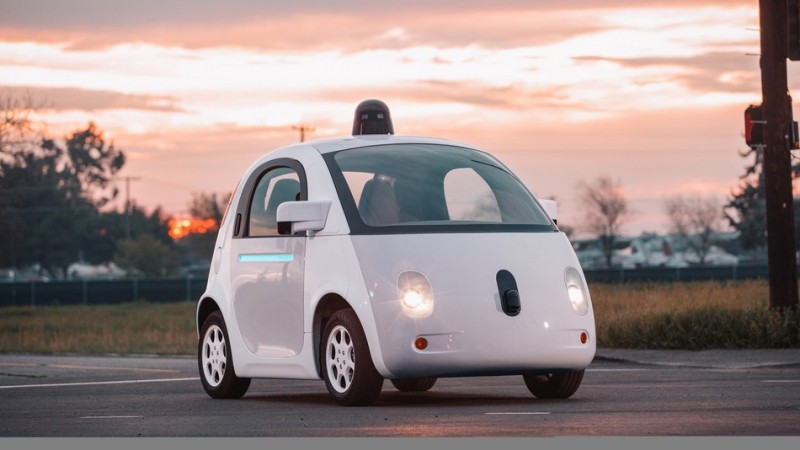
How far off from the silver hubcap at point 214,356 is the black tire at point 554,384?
2596mm

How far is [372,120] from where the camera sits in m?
14.0

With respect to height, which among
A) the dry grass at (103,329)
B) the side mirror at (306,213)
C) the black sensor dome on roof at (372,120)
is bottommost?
the dry grass at (103,329)

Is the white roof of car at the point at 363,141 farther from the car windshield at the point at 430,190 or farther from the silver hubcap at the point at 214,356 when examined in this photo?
the silver hubcap at the point at 214,356

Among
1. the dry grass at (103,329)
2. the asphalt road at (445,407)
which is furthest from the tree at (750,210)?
the asphalt road at (445,407)

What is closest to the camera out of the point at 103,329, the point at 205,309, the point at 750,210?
the point at 205,309

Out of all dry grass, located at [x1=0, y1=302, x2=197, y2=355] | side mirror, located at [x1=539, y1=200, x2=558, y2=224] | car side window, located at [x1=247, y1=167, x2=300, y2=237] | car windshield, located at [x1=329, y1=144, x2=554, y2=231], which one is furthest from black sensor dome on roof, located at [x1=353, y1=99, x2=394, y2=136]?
dry grass, located at [x1=0, y1=302, x2=197, y2=355]

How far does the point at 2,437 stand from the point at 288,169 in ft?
12.9

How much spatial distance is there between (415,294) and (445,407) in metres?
0.84

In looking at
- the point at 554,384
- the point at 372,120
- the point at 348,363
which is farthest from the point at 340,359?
→ the point at 372,120

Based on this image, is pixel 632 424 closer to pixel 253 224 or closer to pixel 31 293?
pixel 253 224

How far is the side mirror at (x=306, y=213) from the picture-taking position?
40.2 feet

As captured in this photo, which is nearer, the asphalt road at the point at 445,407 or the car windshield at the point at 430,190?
the asphalt road at the point at 445,407

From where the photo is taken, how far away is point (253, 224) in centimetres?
1354

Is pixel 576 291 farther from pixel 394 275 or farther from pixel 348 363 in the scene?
pixel 348 363
